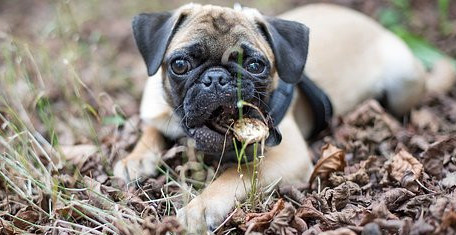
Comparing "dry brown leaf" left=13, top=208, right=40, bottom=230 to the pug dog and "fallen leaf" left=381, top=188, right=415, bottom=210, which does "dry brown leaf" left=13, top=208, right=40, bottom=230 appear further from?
"fallen leaf" left=381, top=188, right=415, bottom=210

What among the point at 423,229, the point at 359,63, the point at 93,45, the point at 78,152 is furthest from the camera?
the point at 93,45

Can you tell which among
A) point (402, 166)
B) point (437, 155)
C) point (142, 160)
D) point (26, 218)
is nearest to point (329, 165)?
point (402, 166)

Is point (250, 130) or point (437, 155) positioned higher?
point (250, 130)

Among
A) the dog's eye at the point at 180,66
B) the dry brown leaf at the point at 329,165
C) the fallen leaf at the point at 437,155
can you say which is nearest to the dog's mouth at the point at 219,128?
the dog's eye at the point at 180,66

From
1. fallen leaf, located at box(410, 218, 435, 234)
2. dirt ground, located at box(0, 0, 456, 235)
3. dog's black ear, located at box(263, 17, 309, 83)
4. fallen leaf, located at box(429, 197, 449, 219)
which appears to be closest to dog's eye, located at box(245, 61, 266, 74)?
dog's black ear, located at box(263, 17, 309, 83)

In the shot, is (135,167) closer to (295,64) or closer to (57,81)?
(295,64)

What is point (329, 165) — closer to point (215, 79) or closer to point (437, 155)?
point (437, 155)

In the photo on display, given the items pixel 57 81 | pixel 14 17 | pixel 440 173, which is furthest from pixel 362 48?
pixel 14 17
